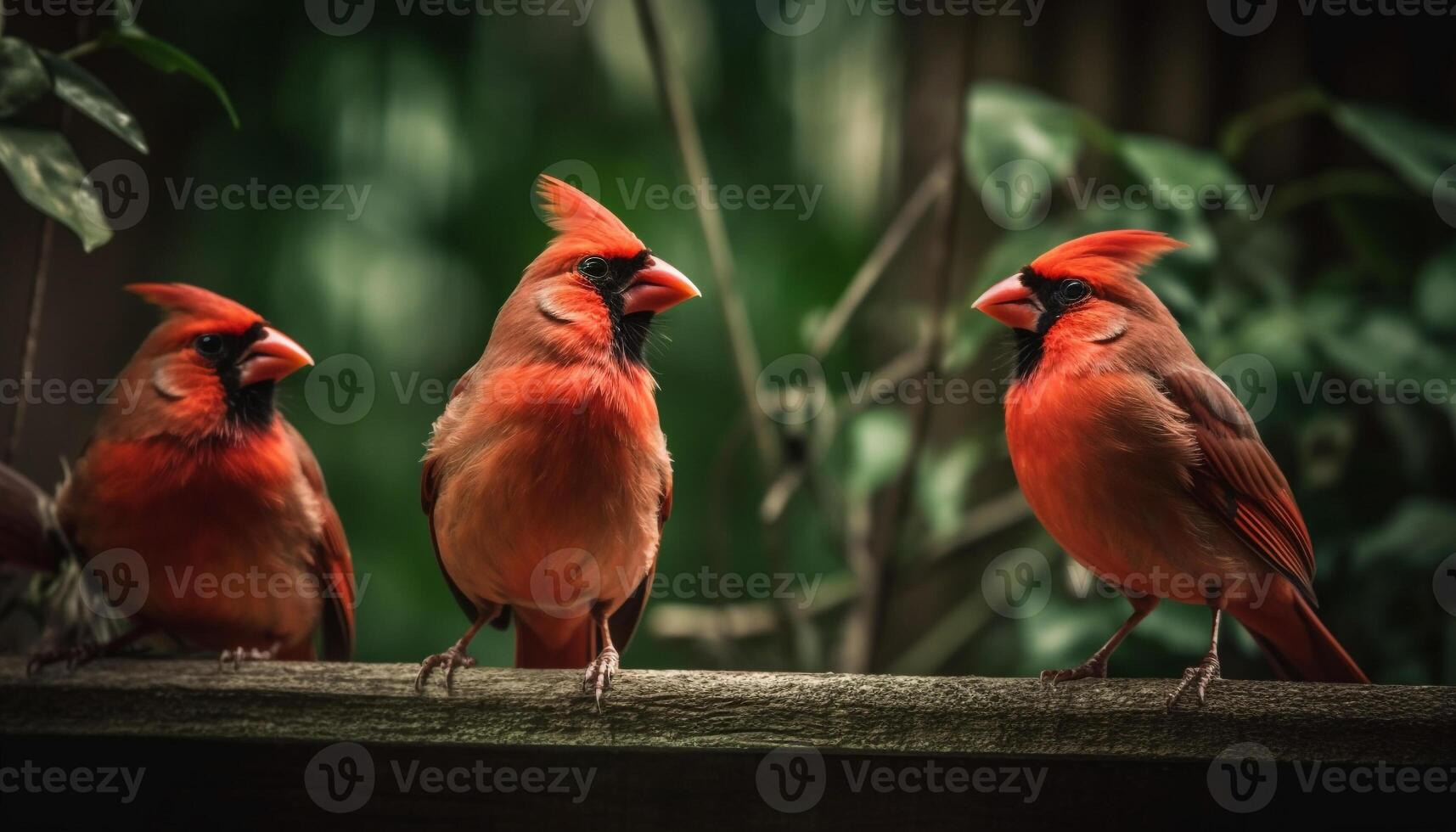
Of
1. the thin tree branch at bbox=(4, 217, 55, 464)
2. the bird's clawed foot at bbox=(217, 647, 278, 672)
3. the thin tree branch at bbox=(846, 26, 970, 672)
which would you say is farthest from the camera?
the thin tree branch at bbox=(846, 26, 970, 672)

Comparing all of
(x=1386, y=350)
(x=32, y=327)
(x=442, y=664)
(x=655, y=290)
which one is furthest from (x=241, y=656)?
(x=1386, y=350)

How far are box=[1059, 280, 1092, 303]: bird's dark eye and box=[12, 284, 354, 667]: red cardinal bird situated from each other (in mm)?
1043

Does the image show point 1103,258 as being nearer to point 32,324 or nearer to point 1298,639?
point 1298,639

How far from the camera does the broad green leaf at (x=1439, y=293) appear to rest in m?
2.31

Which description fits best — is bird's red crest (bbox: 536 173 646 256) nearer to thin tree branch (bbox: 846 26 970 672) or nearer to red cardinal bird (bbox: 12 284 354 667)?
red cardinal bird (bbox: 12 284 354 667)

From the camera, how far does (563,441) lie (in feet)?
4.75

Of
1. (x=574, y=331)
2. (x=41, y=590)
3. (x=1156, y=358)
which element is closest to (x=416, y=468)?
(x=41, y=590)

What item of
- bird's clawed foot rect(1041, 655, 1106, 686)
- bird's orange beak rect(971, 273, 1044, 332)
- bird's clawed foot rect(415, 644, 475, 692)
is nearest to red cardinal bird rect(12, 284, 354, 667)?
bird's clawed foot rect(415, 644, 475, 692)

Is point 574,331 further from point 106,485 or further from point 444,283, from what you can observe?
point 444,283

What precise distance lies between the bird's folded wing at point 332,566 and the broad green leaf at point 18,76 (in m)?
0.57

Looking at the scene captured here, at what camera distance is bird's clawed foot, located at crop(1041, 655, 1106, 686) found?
1362 millimetres

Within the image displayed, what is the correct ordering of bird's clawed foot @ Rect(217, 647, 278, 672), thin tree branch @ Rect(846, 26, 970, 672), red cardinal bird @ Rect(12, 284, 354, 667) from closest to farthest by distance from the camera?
bird's clawed foot @ Rect(217, 647, 278, 672) < red cardinal bird @ Rect(12, 284, 354, 667) < thin tree branch @ Rect(846, 26, 970, 672)

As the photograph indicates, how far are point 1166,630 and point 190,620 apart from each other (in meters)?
1.68

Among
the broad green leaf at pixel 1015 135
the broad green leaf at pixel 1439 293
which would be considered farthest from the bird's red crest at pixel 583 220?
the broad green leaf at pixel 1439 293
